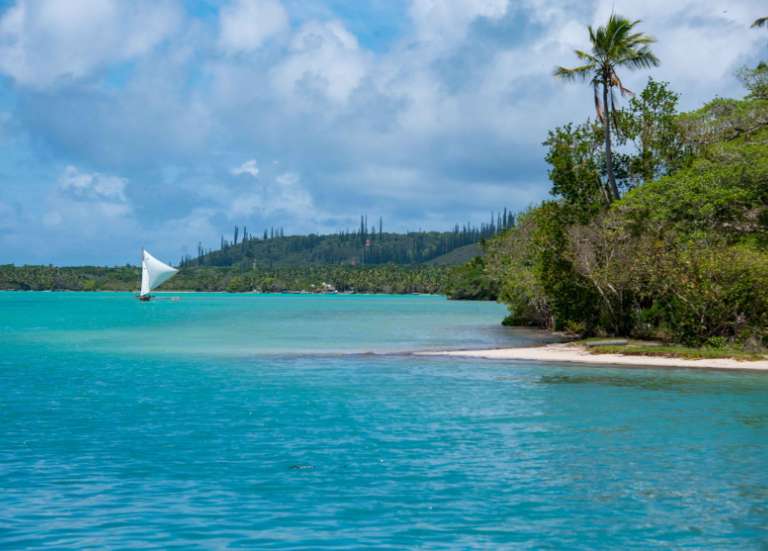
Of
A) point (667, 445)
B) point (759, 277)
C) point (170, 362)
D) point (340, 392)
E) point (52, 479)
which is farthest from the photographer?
point (170, 362)

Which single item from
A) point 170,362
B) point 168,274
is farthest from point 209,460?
point 168,274

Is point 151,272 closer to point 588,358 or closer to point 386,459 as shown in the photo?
point 588,358

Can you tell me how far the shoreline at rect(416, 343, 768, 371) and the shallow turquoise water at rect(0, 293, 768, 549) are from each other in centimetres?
194

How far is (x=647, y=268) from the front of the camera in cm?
3694

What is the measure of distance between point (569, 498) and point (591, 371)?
61.1 ft

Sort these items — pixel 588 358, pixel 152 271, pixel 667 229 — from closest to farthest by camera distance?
pixel 588 358, pixel 667 229, pixel 152 271

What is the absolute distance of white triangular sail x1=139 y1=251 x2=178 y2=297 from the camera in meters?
152

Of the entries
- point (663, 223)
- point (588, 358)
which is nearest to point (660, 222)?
point (663, 223)

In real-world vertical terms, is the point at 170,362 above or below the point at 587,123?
below

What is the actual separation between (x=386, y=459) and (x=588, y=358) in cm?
2136

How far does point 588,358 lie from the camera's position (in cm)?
3469

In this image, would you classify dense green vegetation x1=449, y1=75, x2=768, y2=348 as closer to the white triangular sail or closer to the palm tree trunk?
the palm tree trunk

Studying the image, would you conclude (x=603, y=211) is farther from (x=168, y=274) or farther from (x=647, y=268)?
(x=168, y=274)

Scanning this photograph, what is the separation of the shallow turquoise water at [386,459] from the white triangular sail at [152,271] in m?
126
